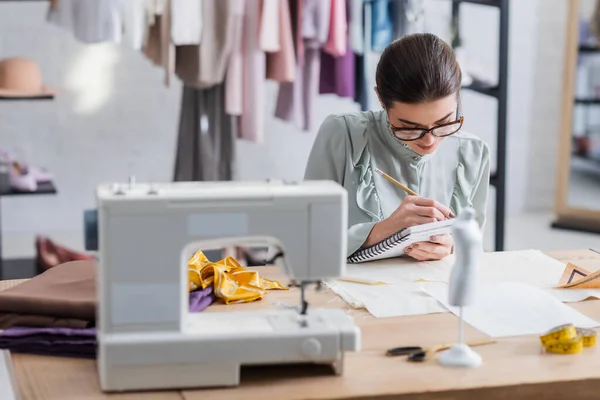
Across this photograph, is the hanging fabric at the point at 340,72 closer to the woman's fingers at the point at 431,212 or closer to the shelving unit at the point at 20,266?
the shelving unit at the point at 20,266

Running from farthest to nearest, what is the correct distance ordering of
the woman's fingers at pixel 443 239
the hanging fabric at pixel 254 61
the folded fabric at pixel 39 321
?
the hanging fabric at pixel 254 61, the woman's fingers at pixel 443 239, the folded fabric at pixel 39 321

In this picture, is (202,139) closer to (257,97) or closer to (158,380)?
(257,97)

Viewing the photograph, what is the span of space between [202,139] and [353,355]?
3048 mm

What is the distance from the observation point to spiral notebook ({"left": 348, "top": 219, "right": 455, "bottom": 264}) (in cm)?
221

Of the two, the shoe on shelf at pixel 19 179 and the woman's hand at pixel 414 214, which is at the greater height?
the woman's hand at pixel 414 214

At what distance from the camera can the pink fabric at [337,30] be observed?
459cm

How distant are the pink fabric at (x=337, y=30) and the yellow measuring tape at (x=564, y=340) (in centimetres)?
301

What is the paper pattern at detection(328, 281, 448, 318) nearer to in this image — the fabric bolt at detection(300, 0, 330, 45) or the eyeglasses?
the eyeglasses

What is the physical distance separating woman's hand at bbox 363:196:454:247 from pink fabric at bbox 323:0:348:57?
234cm

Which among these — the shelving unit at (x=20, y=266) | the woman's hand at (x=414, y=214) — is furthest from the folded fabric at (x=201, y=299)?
the shelving unit at (x=20, y=266)

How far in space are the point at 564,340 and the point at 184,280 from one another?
27.1 inches

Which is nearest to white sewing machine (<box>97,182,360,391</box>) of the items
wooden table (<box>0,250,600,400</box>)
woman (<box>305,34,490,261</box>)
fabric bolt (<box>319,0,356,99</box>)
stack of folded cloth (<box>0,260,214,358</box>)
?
wooden table (<box>0,250,600,400</box>)

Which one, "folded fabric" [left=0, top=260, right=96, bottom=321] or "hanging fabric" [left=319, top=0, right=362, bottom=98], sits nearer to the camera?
"folded fabric" [left=0, top=260, right=96, bottom=321]

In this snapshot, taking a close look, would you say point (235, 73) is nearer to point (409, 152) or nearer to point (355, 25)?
point (355, 25)
